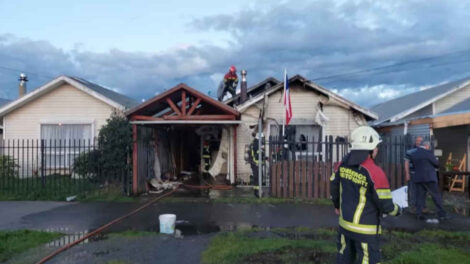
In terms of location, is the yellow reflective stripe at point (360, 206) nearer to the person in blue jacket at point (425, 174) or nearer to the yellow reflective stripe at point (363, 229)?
the yellow reflective stripe at point (363, 229)

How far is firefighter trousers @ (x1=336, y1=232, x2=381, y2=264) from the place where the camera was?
11.4 ft

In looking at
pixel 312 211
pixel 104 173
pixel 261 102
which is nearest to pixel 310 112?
pixel 261 102

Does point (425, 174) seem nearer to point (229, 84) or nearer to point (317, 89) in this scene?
point (317, 89)

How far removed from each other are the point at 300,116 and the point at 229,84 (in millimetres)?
3850

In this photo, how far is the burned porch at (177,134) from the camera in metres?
10.8

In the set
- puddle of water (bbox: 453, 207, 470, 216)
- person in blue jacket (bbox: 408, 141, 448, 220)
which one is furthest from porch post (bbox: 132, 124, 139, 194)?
puddle of water (bbox: 453, 207, 470, 216)

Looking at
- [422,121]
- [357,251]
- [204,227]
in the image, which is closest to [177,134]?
[422,121]

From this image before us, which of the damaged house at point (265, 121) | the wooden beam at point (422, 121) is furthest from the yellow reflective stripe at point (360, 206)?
the wooden beam at point (422, 121)

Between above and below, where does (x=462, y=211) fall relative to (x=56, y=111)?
below

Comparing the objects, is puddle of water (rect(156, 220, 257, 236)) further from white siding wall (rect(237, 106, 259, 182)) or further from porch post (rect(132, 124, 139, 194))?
white siding wall (rect(237, 106, 259, 182))

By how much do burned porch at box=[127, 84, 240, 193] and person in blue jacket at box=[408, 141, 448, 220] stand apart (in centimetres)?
521

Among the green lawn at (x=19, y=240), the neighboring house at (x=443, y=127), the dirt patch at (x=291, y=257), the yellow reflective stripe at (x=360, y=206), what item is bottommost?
the green lawn at (x=19, y=240)

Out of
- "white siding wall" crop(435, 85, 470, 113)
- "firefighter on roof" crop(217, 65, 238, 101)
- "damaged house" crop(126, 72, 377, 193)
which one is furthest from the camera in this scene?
"firefighter on roof" crop(217, 65, 238, 101)

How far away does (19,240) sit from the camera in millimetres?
6227
